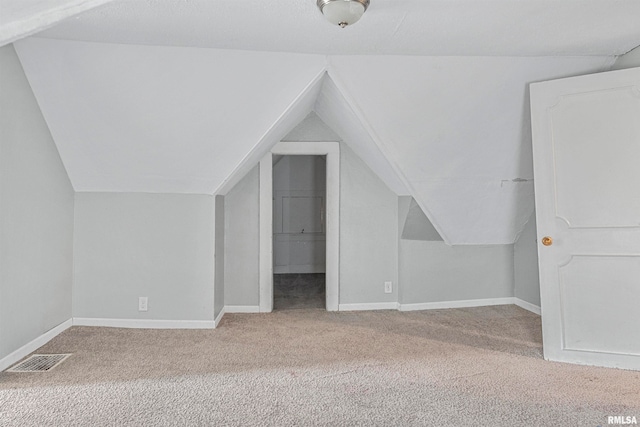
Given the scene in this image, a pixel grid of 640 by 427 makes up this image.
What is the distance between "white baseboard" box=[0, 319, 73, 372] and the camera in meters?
2.33

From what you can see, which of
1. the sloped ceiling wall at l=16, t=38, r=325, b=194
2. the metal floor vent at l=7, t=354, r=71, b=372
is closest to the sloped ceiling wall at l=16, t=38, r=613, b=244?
the sloped ceiling wall at l=16, t=38, r=325, b=194

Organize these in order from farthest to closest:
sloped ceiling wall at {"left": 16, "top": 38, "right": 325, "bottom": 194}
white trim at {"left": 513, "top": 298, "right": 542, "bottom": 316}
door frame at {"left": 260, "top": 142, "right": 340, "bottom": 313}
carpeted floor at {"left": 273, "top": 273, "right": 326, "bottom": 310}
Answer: carpeted floor at {"left": 273, "top": 273, "right": 326, "bottom": 310} < door frame at {"left": 260, "top": 142, "right": 340, "bottom": 313} < white trim at {"left": 513, "top": 298, "right": 542, "bottom": 316} < sloped ceiling wall at {"left": 16, "top": 38, "right": 325, "bottom": 194}

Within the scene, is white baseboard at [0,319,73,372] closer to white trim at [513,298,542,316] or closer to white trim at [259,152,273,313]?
white trim at [259,152,273,313]

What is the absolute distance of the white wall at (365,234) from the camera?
149 inches

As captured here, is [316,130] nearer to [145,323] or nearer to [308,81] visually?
[308,81]

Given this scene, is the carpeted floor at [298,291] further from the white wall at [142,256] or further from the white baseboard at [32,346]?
the white baseboard at [32,346]

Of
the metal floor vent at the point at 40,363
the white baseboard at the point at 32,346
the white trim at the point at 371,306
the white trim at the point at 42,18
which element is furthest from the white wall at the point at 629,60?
the white baseboard at the point at 32,346

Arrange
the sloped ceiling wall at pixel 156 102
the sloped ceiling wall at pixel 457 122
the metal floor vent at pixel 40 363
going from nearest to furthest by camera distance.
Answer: the metal floor vent at pixel 40 363
the sloped ceiling wall at pixel 156 102
the sloped ceiling wall at pixel 457 122

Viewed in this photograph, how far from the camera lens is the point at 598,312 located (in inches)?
94.5

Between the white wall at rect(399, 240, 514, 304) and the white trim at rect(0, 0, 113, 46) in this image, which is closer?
the white trim at rect(0, 0, 113, 46)

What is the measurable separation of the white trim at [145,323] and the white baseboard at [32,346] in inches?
4.7

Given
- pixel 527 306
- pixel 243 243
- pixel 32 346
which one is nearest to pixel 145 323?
pixel 32 346

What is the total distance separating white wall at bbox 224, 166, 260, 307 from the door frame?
57 millimetres

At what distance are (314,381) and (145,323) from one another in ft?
5.62
